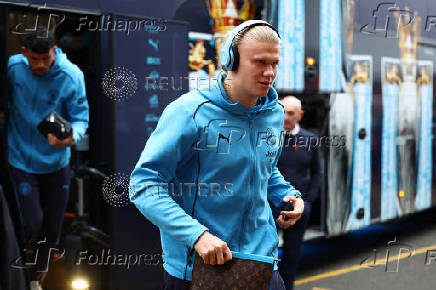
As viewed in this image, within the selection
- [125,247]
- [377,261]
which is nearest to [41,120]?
[125,247]

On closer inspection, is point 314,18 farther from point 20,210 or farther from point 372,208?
point 20,210

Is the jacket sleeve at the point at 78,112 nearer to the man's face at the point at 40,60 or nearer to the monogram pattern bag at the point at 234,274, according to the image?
the man's face at the point at 40,60

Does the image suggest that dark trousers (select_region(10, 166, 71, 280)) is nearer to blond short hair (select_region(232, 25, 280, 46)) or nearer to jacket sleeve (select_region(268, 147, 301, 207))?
jacket sleeve (select_region(268, 147, 301, 207))

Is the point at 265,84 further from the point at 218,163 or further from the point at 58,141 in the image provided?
the point at 58,141

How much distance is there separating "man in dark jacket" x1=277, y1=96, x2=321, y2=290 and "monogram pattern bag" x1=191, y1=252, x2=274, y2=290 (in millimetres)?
2841

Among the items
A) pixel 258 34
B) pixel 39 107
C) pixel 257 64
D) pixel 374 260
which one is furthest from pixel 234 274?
pixel 374 260

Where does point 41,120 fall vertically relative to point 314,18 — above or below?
below

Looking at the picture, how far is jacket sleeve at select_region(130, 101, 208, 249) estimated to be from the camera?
2309 mm

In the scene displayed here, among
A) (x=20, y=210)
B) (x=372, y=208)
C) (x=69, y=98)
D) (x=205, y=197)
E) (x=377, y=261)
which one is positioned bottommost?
(x=377, y=261)

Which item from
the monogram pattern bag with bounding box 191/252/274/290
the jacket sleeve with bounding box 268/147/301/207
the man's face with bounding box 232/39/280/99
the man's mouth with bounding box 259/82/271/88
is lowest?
the monogram pattern bag with bounding box 191/252/274/290

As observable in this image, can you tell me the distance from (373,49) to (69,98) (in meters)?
3.55

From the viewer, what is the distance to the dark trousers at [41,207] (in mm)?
4676

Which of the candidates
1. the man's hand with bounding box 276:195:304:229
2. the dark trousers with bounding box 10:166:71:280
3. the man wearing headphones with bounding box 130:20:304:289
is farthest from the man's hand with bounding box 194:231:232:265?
the dark trousers with bounding box 10:166:71:280

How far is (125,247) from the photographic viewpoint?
15.5 feet
